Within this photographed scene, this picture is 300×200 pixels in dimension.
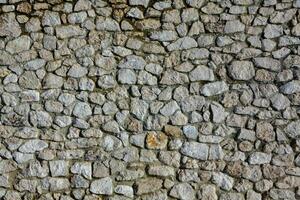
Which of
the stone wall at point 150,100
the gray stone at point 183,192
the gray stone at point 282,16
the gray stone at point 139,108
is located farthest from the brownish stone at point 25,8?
the gray stone at point 282,16

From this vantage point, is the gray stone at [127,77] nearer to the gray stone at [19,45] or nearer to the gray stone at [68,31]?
the gray stone at [68,31]

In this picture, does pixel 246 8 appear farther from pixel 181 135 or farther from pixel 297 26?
pixel 181 135

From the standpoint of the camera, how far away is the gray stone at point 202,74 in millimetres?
5129

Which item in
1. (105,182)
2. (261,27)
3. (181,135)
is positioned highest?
(261,27)

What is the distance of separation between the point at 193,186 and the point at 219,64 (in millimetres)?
1199

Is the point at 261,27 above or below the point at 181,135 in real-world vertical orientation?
above

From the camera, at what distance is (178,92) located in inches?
202

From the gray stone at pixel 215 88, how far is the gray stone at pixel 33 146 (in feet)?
5.35

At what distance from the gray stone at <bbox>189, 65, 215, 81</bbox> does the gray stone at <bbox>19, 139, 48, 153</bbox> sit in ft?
5.16

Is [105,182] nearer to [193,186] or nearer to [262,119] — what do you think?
[193,186]

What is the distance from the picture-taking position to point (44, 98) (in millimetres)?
5188

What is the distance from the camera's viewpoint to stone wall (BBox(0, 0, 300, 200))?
5.04 metres

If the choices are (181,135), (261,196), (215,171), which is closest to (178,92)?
(181,135)

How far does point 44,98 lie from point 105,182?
1.01 meters
